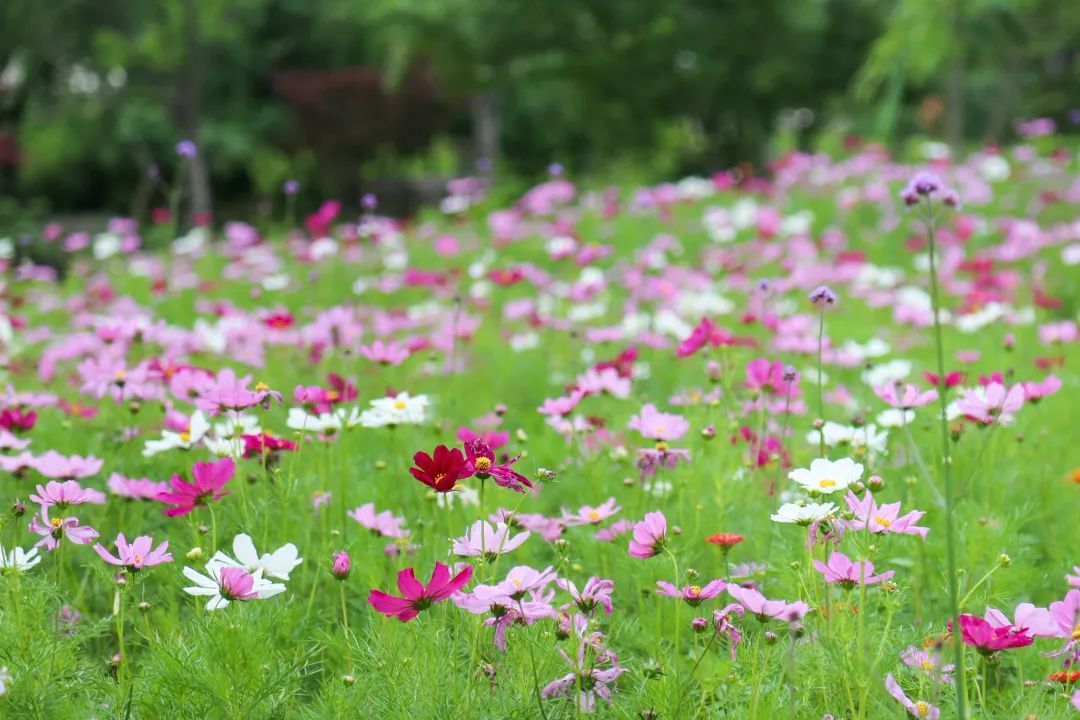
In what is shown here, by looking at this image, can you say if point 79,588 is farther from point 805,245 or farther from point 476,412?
point 805,245

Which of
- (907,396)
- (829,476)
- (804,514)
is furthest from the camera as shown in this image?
(907,396)

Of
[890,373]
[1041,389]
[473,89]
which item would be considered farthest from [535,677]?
[473,89]

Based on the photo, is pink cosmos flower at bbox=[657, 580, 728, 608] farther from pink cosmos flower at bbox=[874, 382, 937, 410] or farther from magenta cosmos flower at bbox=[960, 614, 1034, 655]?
pink cosmos flower at bbox=[874, 382, 937, 410]

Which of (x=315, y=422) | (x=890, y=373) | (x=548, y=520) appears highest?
(x=315, y=422)

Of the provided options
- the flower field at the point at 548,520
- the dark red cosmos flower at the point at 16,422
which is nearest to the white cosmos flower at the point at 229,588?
the flower field at the point at 548,520

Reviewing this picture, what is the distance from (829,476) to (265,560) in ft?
2.40

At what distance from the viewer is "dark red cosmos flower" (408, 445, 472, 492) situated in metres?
1.23

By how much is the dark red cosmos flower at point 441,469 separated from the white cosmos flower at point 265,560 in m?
0.21

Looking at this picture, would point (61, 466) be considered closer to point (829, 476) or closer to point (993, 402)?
point (829, 476)

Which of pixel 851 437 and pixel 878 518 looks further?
pixel 851 437

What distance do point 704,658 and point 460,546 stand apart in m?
0.34

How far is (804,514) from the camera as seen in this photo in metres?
1.27

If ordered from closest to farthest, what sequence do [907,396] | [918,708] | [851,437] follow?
1. [918,708]
2. [907,396]
3. [851,437]

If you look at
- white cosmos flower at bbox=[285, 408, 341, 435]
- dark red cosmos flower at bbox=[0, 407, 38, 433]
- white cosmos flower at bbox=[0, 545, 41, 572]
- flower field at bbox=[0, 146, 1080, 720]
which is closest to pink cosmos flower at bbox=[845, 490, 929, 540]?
flower field at bbox=[0, 146, 1080, 720]
